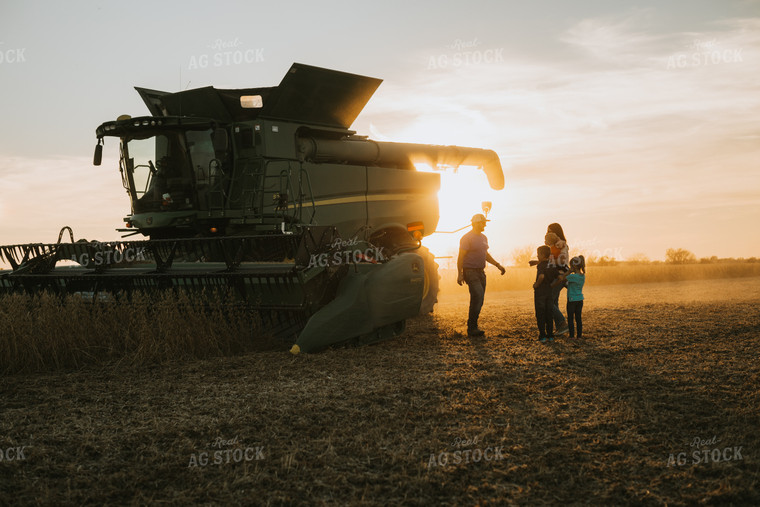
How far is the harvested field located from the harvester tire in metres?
3.84

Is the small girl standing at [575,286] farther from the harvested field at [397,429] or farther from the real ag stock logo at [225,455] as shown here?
the real ag stock logo at [225,455]

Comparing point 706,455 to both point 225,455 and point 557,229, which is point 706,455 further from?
point 557,229

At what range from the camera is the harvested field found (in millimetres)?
3797

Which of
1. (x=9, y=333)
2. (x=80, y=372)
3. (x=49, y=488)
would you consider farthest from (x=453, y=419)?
(x=9, y=333)

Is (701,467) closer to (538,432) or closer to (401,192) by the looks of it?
(538,432)

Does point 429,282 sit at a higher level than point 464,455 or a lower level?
higher

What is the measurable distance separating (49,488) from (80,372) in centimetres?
390

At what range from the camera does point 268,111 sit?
10.8 metres

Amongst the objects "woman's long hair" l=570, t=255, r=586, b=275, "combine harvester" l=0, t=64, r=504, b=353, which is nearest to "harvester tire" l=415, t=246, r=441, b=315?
"combine harvester" l=0, t=64, r=504, b=353

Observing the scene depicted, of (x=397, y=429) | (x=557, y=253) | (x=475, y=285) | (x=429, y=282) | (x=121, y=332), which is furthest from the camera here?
(x=429, y=282)

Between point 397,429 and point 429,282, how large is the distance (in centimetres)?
760

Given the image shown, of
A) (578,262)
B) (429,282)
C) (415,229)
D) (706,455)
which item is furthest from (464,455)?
(415,229)

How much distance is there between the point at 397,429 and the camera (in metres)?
4.84

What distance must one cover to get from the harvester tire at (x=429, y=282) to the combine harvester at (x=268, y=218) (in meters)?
0.04
